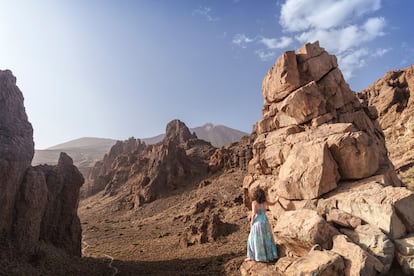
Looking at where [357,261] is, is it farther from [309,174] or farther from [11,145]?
[11,145]

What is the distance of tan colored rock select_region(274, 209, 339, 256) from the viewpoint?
7.72 m

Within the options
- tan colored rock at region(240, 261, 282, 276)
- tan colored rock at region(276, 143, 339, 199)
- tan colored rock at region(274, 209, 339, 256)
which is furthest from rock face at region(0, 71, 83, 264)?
tan colored rock at region(276, 143, 339, 199)

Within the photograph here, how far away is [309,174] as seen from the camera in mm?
10125

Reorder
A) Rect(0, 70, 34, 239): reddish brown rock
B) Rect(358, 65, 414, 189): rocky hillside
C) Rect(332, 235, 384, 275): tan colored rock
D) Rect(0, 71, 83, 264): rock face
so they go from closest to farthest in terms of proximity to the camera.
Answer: Rect(332, 235, 384, 275): tan colored rock, Rect(0, 70, 34, 239): reddish brown rock, Rect(0, 71, 83, 264): rock face, Rect(358, 65, 414, 189): rocky hillside

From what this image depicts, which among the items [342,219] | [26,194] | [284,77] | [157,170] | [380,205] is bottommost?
[342,219]

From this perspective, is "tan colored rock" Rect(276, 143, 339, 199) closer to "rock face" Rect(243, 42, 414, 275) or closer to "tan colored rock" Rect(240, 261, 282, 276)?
"rock face" Rect(243, 42, 414, 275)

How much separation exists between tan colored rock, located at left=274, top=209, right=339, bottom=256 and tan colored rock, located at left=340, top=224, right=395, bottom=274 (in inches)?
22.0

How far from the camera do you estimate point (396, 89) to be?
47531 millimetres

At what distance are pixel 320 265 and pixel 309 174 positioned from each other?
158 inches

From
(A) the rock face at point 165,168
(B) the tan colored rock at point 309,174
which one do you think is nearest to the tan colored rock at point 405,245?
(B) the tan colored rock at point 309,174

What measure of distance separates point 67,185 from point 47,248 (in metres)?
5.17

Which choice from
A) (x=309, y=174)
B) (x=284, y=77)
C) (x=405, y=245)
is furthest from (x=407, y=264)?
(x=284, y=77)

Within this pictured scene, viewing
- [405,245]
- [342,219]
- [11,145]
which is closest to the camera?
[405,245]

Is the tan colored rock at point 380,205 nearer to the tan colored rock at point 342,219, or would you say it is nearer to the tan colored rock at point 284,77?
the tan colored rock at point 342,219
